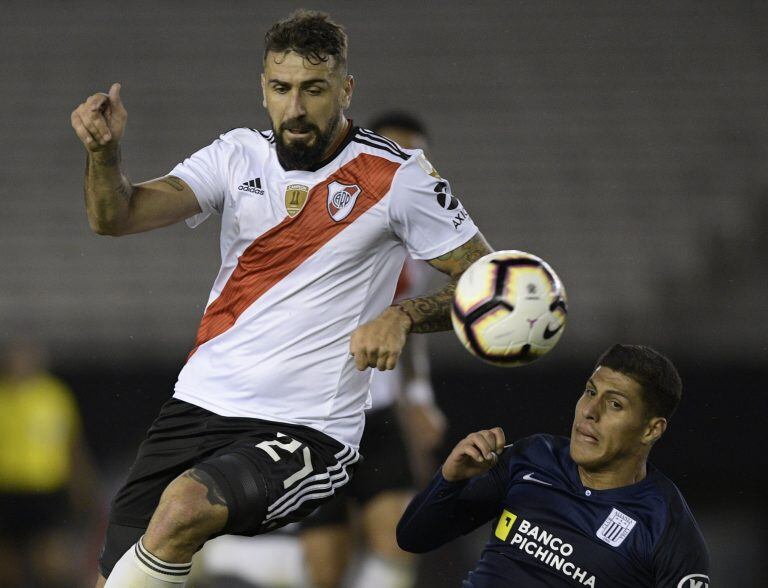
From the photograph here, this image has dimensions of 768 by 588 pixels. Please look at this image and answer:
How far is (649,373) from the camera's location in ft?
13.1

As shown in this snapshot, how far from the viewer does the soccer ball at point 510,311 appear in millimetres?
3461

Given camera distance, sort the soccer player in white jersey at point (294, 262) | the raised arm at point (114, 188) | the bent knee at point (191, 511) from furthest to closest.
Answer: the soccer player in white jersey at point (294, 262), the raised arm at point (114, 188), the bent knee at point (191, 511)

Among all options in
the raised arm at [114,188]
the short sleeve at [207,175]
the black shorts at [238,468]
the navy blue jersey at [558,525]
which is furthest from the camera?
the short sleeve at [207,175]

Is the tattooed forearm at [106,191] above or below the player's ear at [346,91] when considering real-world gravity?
below

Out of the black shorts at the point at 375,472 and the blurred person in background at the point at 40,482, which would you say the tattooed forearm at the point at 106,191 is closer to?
the black shorts at the point at 375,472

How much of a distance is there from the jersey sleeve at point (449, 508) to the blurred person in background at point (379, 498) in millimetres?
954

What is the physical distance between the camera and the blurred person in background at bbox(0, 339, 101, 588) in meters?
7.93

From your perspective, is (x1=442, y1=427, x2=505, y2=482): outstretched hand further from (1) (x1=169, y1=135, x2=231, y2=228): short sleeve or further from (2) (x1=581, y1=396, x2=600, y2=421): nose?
(1) (x1=169, y1=135, x2=231, y2=228): short sleeve

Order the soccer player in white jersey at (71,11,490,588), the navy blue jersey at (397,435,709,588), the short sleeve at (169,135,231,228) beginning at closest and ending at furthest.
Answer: the soccer player in white jersey at (71,11,490,588) → the navy blue jersey at (397,435,709,588) → the short sleeve at (169,135,231,228)

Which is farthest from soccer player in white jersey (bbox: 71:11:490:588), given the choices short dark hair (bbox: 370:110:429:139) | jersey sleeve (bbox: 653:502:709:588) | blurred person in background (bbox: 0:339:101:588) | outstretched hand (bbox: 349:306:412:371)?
blurred person in background (bbox: 0:339:101:588)

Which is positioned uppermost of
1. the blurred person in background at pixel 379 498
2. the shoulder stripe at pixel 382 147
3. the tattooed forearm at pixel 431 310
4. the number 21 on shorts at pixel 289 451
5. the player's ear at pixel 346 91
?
the player's ear at pixel 346 91

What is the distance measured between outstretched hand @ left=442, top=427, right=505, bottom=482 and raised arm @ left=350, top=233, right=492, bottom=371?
350 millimetres

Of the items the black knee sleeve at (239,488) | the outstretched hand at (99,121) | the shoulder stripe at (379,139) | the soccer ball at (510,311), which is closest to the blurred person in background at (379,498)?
the shoulder stripe at (379,139)

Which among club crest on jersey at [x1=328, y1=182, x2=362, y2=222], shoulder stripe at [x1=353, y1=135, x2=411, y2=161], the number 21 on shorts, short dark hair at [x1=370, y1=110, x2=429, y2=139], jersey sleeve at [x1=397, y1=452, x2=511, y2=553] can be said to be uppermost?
shoulder stripe at [x1=353, y1=135, x2=411, y2=161]
